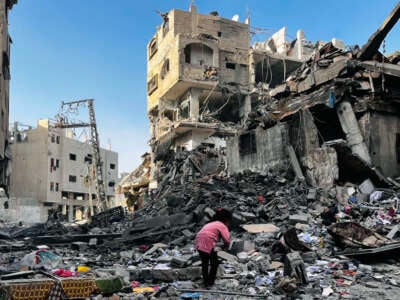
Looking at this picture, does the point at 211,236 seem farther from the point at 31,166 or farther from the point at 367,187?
the point at 31,166

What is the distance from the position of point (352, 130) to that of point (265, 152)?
3803 mm

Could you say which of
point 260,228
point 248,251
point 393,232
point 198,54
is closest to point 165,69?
point 198,54

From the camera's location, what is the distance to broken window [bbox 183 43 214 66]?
110 feet

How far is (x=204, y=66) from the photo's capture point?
1294 inches

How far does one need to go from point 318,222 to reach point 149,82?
3048 cm

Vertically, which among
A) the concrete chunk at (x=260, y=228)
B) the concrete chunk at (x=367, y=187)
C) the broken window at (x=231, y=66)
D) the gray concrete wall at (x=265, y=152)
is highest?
the broken window at (x=231, y=66)

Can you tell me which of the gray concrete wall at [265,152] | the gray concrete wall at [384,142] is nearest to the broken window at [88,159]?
the gray concrete wall at [265,152]

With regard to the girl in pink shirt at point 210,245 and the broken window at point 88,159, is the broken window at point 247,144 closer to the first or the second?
the girl in pink shirt at point 210,245

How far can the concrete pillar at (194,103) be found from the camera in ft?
106

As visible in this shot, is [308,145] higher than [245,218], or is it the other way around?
[308,145]

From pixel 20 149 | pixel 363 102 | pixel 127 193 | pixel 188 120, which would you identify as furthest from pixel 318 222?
pixel 20 149

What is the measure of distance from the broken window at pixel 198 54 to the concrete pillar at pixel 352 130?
19599 mm

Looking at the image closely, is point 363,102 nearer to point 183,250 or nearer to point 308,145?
point 308,145

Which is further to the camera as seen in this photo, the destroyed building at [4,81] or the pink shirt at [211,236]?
the destroyed building at [4,81]
